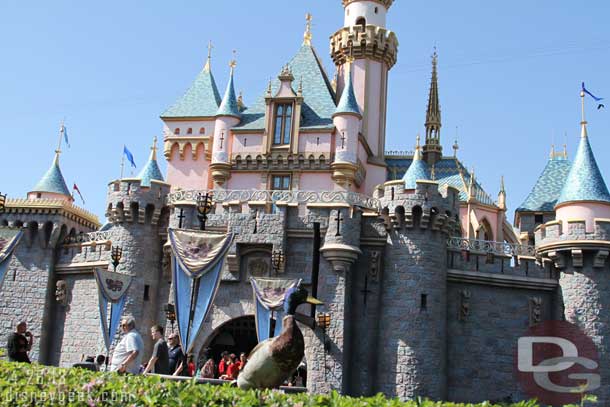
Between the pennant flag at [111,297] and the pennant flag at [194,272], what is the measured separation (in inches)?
140

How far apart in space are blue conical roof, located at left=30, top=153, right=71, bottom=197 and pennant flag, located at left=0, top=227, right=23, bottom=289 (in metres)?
7.30

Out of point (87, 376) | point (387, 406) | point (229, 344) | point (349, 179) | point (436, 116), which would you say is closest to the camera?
point (387, 406)

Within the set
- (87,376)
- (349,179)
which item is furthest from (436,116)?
(87,376)

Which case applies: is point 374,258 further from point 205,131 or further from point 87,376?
point 87,376

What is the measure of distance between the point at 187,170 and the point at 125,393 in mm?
23358

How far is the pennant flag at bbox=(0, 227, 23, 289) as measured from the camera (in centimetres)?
2828

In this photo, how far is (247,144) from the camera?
105 ft

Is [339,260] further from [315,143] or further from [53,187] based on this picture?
[53,187]

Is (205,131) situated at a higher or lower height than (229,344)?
higher

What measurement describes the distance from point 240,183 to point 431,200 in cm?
895

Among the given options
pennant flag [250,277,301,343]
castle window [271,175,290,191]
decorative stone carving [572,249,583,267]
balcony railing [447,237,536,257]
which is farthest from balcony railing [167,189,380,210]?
decorative stone carving [572,249,583,267]

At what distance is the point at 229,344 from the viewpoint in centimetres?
2777

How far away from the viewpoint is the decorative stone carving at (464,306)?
88.0 feet

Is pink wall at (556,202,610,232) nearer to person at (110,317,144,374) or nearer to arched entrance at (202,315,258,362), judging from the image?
arched entrance at (202,315,258,362)
